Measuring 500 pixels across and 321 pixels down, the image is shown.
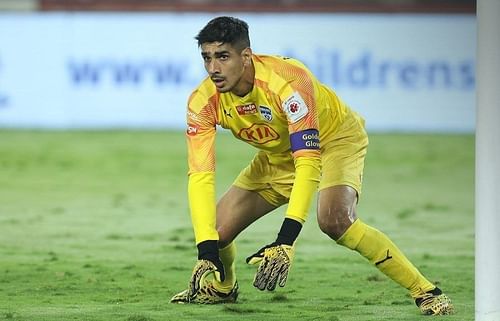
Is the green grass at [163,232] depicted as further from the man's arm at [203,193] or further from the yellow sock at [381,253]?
the man's arm at [203,193]

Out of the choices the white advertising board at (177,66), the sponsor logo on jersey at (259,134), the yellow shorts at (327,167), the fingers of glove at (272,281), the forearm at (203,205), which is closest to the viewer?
the fingers of glove at (272,281)

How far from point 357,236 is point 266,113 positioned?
3.10 ft

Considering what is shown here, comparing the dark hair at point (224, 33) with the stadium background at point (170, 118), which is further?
the stadium background at point (170, 118)

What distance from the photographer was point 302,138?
7164 mm

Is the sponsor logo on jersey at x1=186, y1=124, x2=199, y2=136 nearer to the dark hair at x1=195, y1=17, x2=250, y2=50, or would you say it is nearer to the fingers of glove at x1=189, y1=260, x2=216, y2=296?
the dark hair at x1=195, y1=17, x2=250, y2=50

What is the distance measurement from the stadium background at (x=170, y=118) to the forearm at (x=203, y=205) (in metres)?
3.32

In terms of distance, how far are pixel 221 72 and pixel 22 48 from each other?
1569 cm

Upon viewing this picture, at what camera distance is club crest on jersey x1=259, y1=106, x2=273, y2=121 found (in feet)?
24.6

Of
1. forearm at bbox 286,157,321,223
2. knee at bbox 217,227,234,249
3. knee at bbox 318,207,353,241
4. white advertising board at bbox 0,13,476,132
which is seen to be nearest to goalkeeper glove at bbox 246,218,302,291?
forearm at bbox 286,157,321,223

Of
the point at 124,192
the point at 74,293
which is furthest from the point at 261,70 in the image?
the point at 124,192

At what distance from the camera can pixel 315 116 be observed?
7.26 meters

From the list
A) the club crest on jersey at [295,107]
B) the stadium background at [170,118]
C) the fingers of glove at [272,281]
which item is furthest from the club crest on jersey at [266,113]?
the stadium background at [170,118]

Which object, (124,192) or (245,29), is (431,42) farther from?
(245,29)

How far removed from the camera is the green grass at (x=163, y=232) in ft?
26.9
